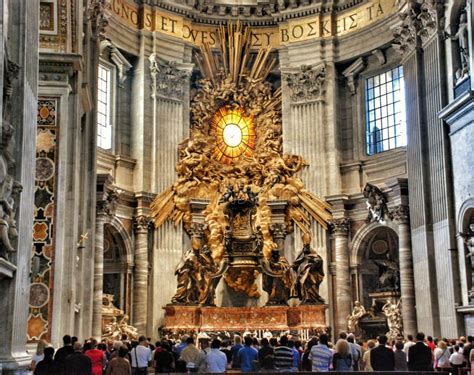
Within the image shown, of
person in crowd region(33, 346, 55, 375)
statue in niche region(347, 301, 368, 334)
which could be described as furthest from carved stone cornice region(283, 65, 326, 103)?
person in crowd region(33, 346, 55, 375)

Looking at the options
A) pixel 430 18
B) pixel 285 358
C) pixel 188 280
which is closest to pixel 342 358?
pixel 285 358

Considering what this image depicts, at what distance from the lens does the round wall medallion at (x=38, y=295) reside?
46.3ft

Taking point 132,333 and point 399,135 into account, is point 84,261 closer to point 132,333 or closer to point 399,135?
point 132,333

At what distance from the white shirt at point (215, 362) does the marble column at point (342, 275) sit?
15249 mm

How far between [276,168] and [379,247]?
13.9 ft

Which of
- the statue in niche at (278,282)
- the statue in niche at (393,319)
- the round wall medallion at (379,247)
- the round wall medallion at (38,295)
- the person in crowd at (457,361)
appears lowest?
the person in crowd at (457,361)

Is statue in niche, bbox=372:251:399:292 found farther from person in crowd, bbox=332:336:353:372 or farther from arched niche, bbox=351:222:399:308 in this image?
person in crowd, bbox=332:336:353:372

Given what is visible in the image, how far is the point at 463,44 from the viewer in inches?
763

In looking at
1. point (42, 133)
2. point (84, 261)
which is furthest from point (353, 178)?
point (42, 133)

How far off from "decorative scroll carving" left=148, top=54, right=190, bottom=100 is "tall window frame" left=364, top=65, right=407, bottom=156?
6242mm

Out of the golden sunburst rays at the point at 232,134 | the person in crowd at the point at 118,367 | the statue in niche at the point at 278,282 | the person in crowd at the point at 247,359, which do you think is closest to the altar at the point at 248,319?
the statue in niche at the point at 278,282

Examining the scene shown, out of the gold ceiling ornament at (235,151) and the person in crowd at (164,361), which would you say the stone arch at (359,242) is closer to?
the gold ceiling ornament at (235,151)

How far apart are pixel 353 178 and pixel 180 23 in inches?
317

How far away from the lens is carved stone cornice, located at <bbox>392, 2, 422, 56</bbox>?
21.9 meters
